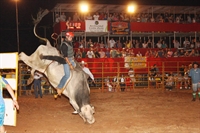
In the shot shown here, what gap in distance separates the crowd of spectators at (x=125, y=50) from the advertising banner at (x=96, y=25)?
0.91m

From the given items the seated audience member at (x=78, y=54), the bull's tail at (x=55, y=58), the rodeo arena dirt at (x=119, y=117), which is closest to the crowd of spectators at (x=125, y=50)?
the seated audience member at (x=78, y=54)

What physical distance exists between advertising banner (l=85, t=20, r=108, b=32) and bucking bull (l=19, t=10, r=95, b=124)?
13.9 m

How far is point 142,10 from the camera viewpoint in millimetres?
26141

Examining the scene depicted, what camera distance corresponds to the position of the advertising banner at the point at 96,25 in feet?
76.3

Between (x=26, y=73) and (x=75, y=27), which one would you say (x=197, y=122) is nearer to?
(x=26, y=73)

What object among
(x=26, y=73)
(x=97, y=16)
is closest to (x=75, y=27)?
(x=97, y=16)

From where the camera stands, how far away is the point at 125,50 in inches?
914

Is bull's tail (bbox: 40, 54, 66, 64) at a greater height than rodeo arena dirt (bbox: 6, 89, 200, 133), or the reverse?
bull's tail (bbox: 40, 54, 66, 64)

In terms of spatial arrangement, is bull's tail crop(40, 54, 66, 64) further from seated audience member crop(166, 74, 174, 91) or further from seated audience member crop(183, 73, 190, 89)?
seated audience member crop(183, 73, 190, 89)

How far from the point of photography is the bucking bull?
824cm

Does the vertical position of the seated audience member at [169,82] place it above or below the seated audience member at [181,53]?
below

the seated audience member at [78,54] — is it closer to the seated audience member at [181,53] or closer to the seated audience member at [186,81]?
the seated audience member at [186,81]

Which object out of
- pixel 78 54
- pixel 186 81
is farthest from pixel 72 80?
pixel 186 81

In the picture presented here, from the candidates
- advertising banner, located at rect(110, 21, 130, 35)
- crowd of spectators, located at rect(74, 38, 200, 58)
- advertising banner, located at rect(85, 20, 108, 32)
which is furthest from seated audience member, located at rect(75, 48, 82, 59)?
advertising banner, located at rect(110, 21, 130, 35)
